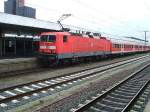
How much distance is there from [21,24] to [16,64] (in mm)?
3668

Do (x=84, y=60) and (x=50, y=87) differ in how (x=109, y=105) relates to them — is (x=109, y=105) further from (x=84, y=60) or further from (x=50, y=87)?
(x=84, y=60)

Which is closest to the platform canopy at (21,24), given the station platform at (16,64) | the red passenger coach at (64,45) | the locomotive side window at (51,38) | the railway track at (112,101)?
the red passenger coach at (64,45)

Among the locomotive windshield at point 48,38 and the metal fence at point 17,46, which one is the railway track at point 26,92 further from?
the metal fence at point 17,46

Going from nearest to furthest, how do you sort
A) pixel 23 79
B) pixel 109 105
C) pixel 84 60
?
pixel 109 105, pixel 23 79, pixel 84 60

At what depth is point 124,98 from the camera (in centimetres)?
1144

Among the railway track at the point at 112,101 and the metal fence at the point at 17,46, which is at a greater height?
the metal fence at the point at 17,46

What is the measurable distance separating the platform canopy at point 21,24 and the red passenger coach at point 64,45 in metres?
1.53

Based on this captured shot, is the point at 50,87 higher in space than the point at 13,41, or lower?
lower

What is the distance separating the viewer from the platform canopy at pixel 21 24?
21.7 meters

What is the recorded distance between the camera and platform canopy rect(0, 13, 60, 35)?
2173 cm

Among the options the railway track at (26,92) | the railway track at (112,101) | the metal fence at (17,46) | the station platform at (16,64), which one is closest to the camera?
the railway track at (112,101)

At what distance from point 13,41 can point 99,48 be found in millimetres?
10521

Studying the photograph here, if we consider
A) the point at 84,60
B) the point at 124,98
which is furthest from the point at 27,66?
the point at 124,98

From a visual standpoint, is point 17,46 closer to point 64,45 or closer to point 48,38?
point 48,38
